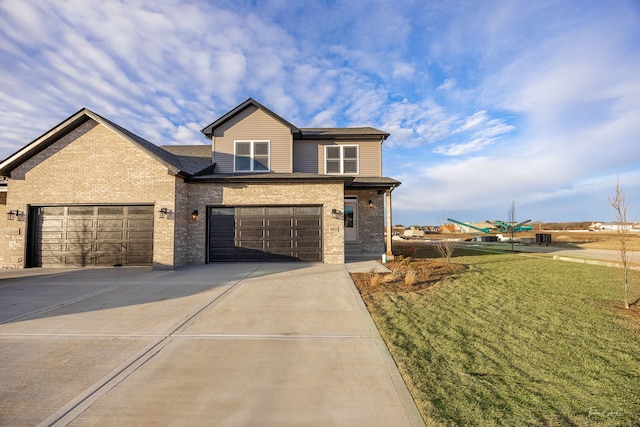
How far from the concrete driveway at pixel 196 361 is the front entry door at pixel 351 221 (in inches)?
326

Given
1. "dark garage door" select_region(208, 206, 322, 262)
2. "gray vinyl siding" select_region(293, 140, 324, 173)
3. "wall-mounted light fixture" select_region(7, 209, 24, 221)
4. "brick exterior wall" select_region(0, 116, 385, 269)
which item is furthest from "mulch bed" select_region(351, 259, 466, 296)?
"wall-mounted light fixture" select_region(7, 209, 24, 221)

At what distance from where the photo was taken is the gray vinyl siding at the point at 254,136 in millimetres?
13992

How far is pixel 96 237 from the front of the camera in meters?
11.4

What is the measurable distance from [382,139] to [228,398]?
14604 mm

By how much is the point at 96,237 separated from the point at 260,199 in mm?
6776

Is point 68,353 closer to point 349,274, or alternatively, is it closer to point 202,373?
point 202,373

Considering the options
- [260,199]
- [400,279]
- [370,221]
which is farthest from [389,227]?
[260,199]

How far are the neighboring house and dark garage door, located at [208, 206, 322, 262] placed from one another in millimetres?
44

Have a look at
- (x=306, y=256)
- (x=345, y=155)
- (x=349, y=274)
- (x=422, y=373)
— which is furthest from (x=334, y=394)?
(x=345, y=155)

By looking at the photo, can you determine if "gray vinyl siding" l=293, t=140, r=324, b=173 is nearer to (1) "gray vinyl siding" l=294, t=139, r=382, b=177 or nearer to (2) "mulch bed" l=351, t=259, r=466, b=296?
(1) "gray vinyl siding" l=294, t=139, r=382, b=177

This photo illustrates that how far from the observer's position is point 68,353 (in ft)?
13.4

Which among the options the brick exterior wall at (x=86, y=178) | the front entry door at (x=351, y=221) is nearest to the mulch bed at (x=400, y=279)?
the front entry door at (x=351, y=221)

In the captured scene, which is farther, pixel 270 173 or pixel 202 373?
pixel 270 173

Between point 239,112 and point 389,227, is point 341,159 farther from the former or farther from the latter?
point 239,112
